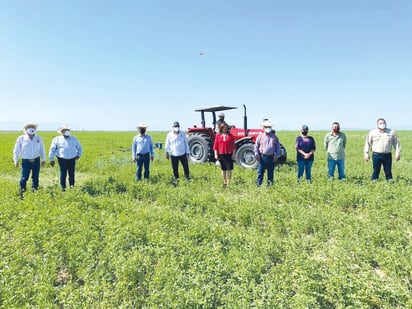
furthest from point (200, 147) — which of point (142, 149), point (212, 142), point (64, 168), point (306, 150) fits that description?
point (64, 168)

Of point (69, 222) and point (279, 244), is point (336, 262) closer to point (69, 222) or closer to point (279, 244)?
point (279, 244)

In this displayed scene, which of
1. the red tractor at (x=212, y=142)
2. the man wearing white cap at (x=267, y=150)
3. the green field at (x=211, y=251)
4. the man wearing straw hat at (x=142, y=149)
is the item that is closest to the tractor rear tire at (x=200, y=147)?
the red tractor at (x=212, y=142)

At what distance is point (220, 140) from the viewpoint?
23.8ft

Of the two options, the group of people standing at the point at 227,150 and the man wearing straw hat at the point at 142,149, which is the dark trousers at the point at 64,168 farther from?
the man wearing straw hat at the point at 142,149

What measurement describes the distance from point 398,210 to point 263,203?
2262 mm

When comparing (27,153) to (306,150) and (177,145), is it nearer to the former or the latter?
(177,145)

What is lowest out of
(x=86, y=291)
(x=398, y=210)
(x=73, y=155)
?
(x=86, y=291)

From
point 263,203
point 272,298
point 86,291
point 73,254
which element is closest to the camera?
point 272,298

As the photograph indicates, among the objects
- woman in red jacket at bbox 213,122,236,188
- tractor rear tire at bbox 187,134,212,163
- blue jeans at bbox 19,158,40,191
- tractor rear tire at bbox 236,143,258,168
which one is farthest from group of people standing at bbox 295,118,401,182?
blue jeans at bbox 19,158,40,191

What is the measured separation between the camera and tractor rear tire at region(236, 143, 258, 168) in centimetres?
927

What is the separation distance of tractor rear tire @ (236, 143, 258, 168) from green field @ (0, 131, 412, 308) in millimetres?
3169

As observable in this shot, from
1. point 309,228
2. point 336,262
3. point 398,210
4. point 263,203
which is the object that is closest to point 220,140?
point 263,203

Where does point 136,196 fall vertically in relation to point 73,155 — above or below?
below

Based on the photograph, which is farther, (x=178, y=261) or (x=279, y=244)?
(x=279, y=244)
